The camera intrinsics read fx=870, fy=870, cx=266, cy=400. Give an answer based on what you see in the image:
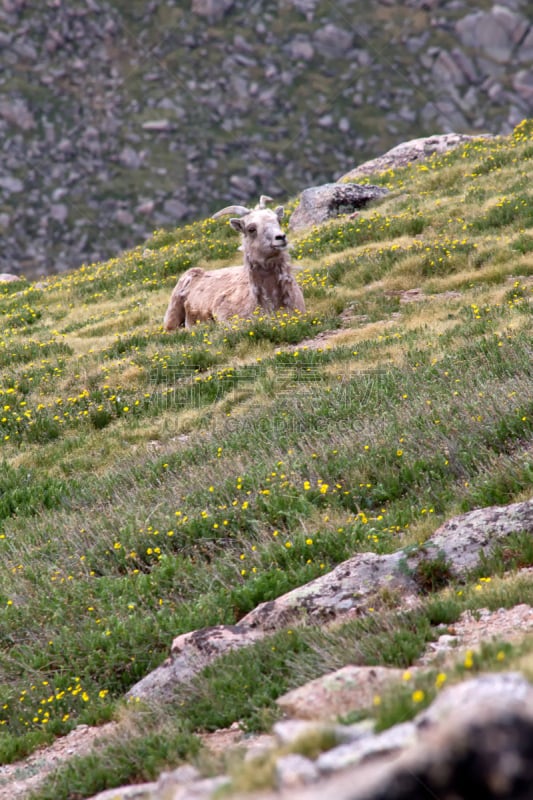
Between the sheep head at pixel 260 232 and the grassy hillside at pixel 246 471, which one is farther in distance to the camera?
the sheep head at pixel 260 232

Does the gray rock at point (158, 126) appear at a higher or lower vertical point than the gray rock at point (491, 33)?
higher

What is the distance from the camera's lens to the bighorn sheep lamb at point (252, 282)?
15.7 m

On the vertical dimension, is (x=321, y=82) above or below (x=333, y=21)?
below

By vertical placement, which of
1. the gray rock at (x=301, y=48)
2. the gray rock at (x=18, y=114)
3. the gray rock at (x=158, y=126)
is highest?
the gray rock at (x=18, y=114)

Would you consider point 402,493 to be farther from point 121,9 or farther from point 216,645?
point 121,9

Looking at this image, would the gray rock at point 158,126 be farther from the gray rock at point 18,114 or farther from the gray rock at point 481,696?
the gray rock at point 481,696

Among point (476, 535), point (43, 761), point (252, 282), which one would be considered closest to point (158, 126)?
point (252, 282)

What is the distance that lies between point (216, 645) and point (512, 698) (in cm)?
369

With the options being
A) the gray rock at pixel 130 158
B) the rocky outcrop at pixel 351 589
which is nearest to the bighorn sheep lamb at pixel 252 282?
the rocky outcrop at pixel 351 589

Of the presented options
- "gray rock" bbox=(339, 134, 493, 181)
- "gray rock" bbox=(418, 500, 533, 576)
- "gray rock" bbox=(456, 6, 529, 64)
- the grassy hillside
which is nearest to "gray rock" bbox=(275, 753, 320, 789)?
the grassy hillside

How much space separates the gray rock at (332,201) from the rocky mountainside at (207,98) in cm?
7356

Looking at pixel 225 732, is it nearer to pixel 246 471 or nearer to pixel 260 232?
pixel 246 471

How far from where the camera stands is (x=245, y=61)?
108m

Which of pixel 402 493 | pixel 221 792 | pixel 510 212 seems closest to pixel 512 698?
pixel 221 792
